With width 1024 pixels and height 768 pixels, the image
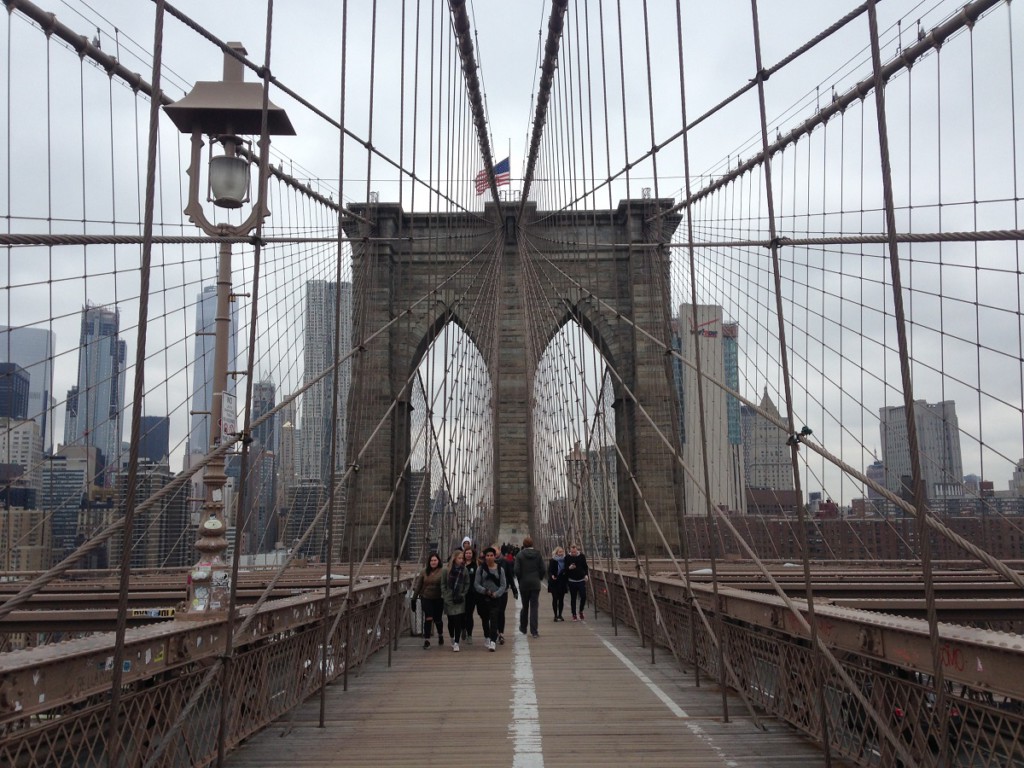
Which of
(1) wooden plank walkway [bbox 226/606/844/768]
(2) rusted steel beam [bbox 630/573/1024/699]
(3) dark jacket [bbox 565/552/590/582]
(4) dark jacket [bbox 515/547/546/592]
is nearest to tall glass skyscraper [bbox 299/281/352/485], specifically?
(3) dark jacket [bbox 565/552/590/582]

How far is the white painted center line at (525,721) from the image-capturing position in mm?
3839

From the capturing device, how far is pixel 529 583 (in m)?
8.98

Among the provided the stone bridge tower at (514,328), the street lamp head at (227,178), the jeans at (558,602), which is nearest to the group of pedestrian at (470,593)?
the jeans at (558,602)

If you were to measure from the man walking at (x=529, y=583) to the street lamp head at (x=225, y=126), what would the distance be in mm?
4428

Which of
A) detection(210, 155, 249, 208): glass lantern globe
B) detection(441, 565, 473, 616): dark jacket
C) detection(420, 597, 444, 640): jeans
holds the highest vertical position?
detection(210, 155, 249, 208): glass lantern globe

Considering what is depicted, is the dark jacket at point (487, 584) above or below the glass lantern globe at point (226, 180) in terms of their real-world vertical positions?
below

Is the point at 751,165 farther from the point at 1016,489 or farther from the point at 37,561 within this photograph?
the point at 37,561

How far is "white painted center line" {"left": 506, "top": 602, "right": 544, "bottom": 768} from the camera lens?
12.6 feet

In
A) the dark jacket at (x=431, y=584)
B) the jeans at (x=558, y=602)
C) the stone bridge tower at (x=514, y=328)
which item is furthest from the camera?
the stone bridge tower at (x=514, y=328)

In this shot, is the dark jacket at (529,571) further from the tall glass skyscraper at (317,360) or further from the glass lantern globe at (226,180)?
the tall glass skyscraper at (317,360)

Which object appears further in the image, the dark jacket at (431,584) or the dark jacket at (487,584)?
the dark jacket at (431,584)

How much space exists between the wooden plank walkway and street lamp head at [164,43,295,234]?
10.2 feet

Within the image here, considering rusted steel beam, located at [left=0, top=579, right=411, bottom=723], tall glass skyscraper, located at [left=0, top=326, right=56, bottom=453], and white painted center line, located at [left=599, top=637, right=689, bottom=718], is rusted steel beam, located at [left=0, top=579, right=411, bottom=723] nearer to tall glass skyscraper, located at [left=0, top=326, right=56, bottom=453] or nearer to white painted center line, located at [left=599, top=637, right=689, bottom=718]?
white painted center line, located at [left=599, top=637, right=689, bottom=718]

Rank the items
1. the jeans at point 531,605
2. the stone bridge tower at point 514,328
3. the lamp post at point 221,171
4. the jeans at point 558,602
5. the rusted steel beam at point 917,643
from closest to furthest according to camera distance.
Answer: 1. the rusted steel beam at point 917,643
2. the lamp post at point 221,171
3. the jeans at point 531,605
4. the jeans at point 558,602
5. the stone bridge tower at point 514,328
